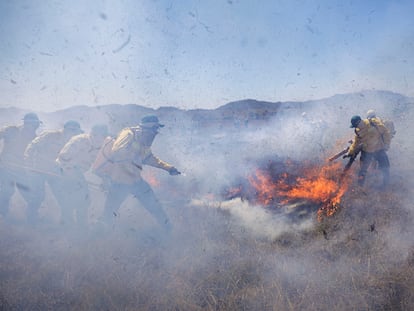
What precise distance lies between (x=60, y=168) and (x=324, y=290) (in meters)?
5.59

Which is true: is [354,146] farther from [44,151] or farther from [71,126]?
[44,151]

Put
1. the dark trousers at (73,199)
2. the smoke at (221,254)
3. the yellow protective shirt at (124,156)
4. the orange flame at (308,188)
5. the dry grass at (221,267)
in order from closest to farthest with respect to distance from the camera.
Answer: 1. the dry grass at (221,267)
2. the smoke at (221,254)
3. the yellow protective shirt at (124,156)
4. the orange flame at (308,188)
5. the dark trousers at (73,199)

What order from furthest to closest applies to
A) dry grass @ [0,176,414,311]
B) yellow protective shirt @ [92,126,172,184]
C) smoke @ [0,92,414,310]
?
yellow protective shirt @ [92,126,172,184], smoke @ [0,92,414,310], dry grass @ [0,176,414,311]

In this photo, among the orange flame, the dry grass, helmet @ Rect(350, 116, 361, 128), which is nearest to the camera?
the dry grass

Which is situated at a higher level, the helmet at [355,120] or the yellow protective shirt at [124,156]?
the helmet at [355,120]

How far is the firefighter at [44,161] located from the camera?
20.6 feet

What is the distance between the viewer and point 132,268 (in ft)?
13.5

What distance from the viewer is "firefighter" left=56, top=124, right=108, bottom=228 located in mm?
5809

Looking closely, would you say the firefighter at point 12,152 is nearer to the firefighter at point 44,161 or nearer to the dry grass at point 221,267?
the firefighter at point 44,161

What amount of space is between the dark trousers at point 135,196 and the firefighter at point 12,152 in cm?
300

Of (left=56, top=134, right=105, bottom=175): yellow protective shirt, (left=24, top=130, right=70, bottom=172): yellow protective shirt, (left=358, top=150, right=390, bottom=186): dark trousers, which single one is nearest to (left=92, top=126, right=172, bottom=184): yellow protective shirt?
(left=56, top=134, right=105, bottom=175): yellow protective shirt

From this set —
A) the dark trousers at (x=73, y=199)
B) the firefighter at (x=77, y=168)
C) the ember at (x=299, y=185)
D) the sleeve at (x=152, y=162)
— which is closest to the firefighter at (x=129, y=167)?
the sleeve at (x=152, y=162)

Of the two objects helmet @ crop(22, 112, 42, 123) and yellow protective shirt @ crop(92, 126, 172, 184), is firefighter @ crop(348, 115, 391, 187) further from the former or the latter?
helmet @ crop(22, 112, 42, 123)

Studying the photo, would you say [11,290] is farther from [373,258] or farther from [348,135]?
[348,135]
